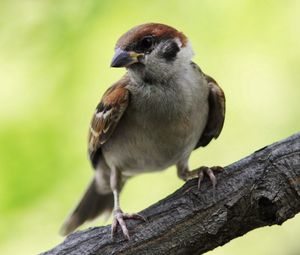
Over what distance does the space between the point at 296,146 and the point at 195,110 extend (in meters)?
0.96

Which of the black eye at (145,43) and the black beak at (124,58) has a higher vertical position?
the black eye at (145,43)

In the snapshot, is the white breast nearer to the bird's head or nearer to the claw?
the bird's head

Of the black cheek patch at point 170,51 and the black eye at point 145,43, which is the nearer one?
the black eye at point 145,43

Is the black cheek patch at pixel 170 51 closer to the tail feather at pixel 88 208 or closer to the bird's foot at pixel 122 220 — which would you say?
the bird's foot at pixel 122 220

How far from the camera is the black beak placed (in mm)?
4664

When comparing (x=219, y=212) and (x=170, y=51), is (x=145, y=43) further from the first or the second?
(x=219, y=212)

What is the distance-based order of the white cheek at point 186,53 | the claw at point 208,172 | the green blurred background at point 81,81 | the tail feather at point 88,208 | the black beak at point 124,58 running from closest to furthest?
the claw at point 208,172, the black beak at point 124,58, the white cheek at point 186,53, the green blurred background at point 81,81, the tail feather at point 88,208

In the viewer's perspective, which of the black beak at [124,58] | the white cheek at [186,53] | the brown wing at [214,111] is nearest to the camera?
the black beak at [124,58]

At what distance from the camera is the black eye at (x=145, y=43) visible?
4.77 m

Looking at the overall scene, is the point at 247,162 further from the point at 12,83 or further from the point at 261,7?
the point at 12,83

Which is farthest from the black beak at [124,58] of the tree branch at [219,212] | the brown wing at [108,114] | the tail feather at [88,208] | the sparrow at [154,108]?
the tail feather at [88,208]

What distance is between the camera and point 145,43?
4793 mm

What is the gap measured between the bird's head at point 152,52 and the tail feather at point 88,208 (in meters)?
1.57

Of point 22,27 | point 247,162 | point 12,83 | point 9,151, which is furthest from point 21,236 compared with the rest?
point 247,162
